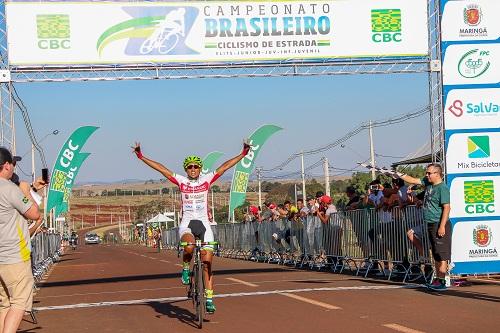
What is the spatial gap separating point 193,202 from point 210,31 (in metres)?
7.96

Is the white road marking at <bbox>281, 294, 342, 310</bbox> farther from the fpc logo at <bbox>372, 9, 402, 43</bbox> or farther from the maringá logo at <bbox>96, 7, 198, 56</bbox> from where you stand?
the fpc logo at <bbox>372, 9, 402, 43</bbox>

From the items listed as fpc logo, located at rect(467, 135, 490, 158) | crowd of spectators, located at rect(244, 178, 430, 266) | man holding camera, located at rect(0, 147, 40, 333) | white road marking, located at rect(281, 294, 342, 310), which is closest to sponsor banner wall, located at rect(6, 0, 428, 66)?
crowd of spectators, located at rect(244, 178, 430, 266)

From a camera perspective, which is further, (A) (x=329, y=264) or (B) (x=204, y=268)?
(A) (x=329, y=264)

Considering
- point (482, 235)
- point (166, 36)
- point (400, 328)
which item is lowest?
point (400, 328)

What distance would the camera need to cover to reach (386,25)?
18562 millimetres

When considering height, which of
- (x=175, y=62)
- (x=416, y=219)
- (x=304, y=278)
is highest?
(x=175, y=62)

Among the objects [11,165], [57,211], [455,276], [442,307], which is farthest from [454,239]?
[57,211]

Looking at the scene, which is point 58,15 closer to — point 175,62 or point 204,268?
point 175,62

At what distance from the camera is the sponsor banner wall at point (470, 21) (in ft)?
49.4

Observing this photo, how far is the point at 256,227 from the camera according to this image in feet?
96.4

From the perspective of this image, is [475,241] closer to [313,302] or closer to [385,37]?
[313,302]

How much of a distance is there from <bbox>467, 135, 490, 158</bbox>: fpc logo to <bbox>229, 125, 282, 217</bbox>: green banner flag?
53.3ft

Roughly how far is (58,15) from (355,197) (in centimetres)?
818

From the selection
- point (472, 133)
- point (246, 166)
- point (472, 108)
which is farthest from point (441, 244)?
point (246, 166)
